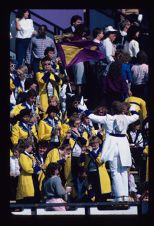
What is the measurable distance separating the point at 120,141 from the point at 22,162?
1.21m

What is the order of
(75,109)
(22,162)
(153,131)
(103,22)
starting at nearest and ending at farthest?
1. (153,131)
2. (22,162)
3. (75,109)
4. (103,22)

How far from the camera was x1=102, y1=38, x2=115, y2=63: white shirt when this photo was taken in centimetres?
1350

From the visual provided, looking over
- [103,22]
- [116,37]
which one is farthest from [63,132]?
[103,22]

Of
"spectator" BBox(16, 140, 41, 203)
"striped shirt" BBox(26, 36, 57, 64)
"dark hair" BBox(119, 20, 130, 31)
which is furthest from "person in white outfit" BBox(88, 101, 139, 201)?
"dark hair" BBox(119, 20, 130, 31)

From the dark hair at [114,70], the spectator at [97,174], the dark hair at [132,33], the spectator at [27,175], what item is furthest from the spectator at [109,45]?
the spectator at [27,175]

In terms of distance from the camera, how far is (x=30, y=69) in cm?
1334

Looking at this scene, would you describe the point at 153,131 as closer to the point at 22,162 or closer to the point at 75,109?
the point at 22,162

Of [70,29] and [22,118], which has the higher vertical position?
[70,29]

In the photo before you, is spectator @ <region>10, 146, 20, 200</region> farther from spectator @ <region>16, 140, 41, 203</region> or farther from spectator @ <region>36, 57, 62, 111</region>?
spectator @ <region>36, 57, 62, 111</region>

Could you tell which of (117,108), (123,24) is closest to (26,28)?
(123,24)

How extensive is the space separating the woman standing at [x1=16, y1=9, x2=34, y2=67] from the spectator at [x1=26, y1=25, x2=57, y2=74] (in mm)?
136

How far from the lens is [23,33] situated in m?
13.8

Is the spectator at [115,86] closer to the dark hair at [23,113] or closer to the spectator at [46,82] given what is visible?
the spectator at [46,82]

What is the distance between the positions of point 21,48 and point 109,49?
1.12 m
